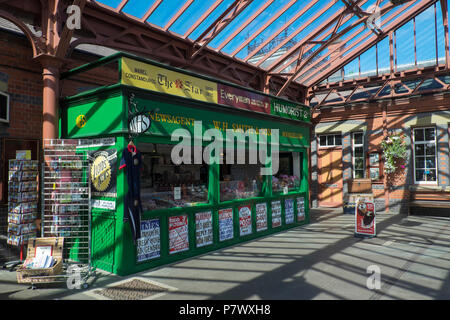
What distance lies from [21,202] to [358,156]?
12201 mm

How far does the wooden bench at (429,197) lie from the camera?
458 inches

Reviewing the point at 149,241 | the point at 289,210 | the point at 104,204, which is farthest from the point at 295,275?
the point at 289,210

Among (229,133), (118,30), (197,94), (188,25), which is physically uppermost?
(188,25)

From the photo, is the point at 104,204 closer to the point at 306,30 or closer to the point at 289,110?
the point at 289,110

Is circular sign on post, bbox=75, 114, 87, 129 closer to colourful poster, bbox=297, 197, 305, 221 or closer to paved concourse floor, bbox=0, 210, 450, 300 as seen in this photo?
paved concourse floor, bbox=0, 210, 450, 300

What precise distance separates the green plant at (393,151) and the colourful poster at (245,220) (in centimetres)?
710

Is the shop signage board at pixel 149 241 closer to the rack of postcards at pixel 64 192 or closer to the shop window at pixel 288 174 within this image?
the rack of postcards at pixel 64 192

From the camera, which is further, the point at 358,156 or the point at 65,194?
the point at 358,156

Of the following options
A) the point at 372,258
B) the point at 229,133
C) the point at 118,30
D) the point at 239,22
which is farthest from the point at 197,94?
the point at 372,258

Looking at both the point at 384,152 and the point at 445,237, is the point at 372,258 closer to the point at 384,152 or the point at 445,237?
the point at 445,237

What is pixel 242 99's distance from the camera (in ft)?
27.0

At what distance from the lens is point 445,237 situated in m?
8.41

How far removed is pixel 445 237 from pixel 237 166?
21.0ft

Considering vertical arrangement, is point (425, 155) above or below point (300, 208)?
above
